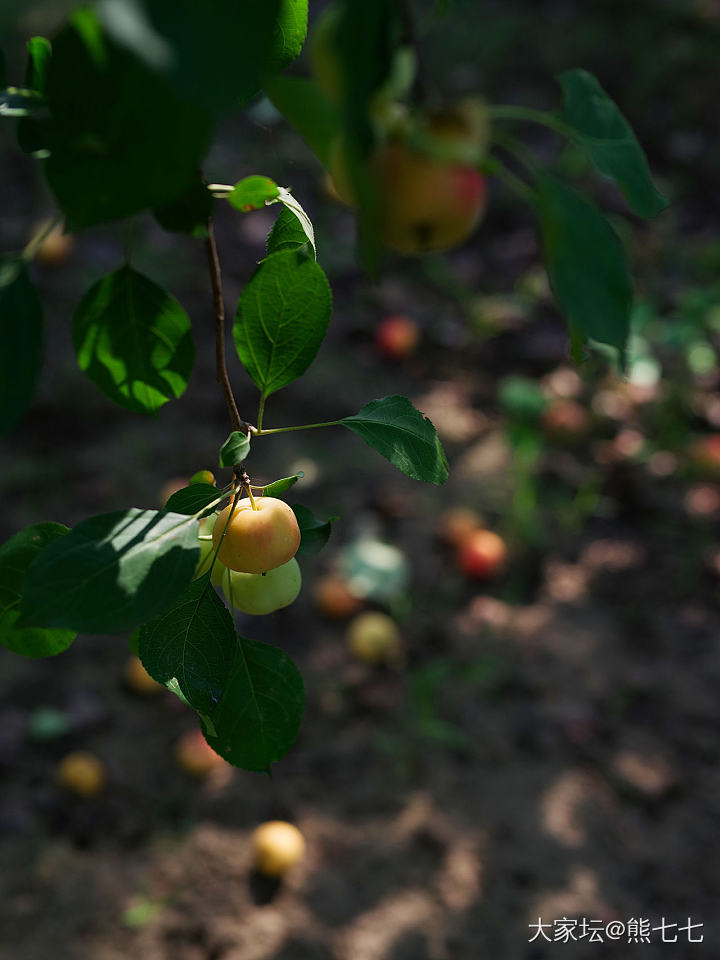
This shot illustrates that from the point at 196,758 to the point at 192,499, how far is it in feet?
3.87

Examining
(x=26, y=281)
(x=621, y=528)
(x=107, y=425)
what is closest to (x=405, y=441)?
(x=26, y=281)

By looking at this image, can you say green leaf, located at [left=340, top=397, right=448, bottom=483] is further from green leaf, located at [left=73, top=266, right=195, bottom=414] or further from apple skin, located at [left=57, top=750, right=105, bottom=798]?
apple skin, located at [left=57, top=750, right=105, bottom=798]

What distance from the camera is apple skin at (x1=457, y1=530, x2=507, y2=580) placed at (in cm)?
193

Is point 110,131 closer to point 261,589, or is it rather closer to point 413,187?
point 413,187

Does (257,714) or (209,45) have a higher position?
(209,45)

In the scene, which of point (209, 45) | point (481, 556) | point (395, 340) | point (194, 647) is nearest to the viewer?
point (209, 45)

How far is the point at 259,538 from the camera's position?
0.50 meters

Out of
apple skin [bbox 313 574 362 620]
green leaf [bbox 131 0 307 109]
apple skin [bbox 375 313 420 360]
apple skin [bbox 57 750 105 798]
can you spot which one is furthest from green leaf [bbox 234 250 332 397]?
apple skin [bbox 375 313 420 360]

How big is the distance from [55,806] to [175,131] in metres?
1.49

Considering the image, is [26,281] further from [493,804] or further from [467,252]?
[467,252]

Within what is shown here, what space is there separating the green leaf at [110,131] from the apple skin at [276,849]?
4.23 ft

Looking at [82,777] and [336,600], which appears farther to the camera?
[336,600]

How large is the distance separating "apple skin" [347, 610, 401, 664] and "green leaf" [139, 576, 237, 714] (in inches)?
49.7

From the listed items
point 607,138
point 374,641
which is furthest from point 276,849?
point 607,138
